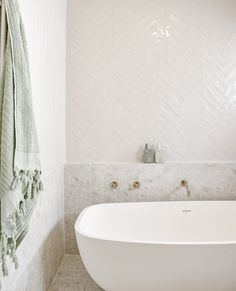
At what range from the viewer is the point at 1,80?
39.6 inches

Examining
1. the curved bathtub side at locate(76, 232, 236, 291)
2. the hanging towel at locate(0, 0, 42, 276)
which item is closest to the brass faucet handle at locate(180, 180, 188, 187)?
the curved bathtub side at locate(76, 232, 236, 291)

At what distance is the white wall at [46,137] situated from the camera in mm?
1540

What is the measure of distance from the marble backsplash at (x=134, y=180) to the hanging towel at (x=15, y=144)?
1.29 metres

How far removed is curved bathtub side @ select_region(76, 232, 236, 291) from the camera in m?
1.51

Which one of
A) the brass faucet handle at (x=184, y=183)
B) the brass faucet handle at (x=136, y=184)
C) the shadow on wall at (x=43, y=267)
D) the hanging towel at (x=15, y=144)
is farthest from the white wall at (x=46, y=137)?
the brass faucet handle at (x=184, y=183)

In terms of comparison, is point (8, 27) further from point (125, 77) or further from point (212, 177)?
point (212, 177)

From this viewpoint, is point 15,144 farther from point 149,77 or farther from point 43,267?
point 149,77

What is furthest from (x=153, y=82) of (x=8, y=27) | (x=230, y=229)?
(x=8, y=27)

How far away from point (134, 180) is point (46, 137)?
95 cm

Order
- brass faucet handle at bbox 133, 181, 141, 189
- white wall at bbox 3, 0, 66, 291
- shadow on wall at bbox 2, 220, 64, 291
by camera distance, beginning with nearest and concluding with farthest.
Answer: shadow on wall at bbox 2, 220, 64, 291 < white wall at bbox 3, 0, 66, 291 < brass faucet handle at bbox 133, 181, 141, 189

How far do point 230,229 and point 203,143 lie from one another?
0.80 m

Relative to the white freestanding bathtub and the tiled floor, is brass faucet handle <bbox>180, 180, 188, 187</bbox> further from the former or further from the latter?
the tiled floor

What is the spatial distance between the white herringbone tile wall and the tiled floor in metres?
0.93

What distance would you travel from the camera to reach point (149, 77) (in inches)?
98.5
